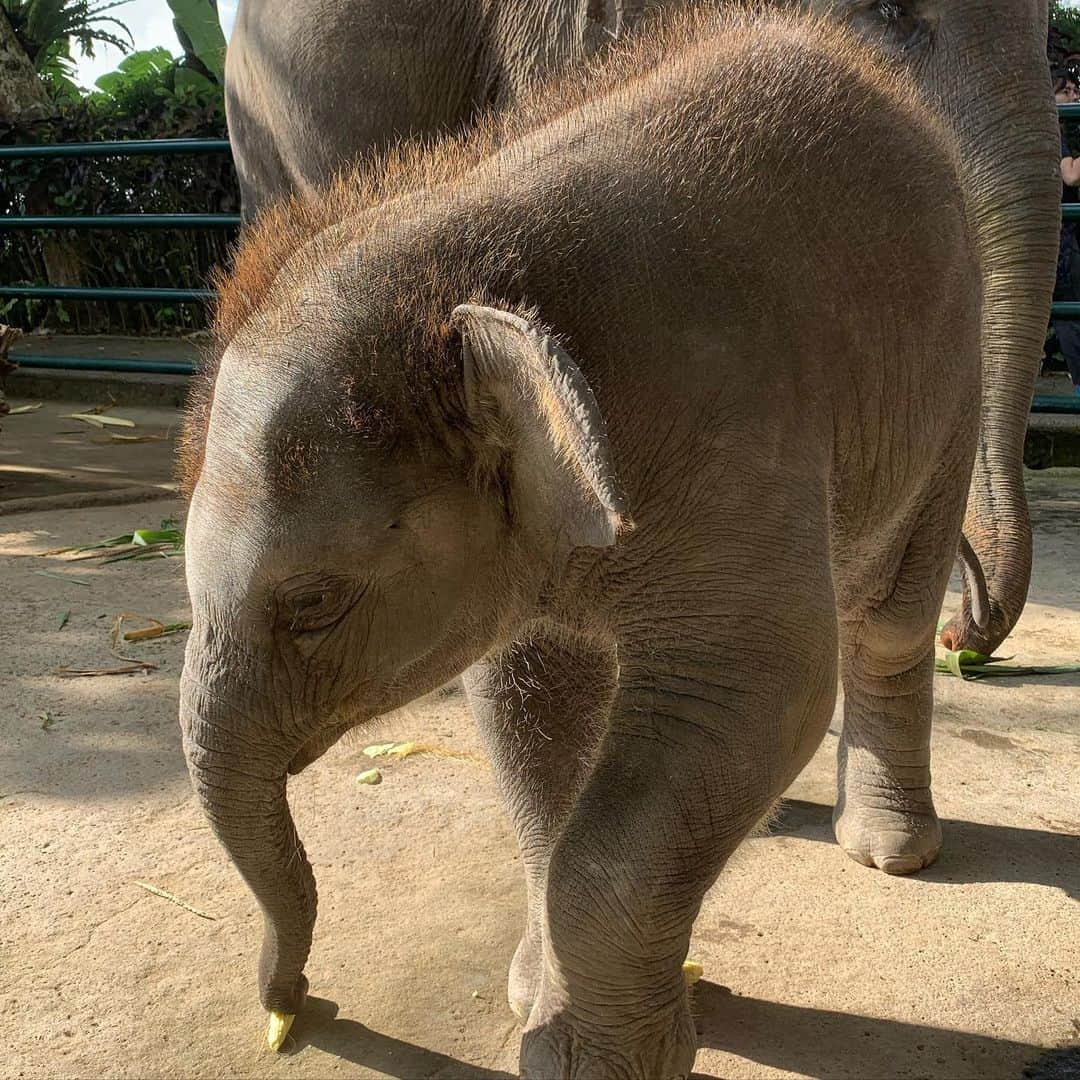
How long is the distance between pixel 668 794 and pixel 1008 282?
5.21ft

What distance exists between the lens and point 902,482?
2.20 m

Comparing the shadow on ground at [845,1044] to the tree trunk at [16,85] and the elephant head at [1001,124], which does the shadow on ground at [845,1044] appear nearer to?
the elephant head at [1001,124]

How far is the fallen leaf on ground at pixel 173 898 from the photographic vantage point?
2461 millimetres

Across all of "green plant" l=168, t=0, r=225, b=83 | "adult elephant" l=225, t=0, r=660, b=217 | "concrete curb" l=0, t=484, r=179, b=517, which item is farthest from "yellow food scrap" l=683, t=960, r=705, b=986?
"green plant" l=168, t=0, r=225, b=83

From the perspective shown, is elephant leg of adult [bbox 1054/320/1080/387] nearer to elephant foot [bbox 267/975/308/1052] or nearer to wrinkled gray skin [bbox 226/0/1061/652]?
wrinkled gray skin [bbox 226/0/1061/652]

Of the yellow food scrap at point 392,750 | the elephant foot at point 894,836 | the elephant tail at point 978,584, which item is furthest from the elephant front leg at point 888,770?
the yellow food scrap at point 392,750

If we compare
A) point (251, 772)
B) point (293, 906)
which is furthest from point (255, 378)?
point (293, 906)

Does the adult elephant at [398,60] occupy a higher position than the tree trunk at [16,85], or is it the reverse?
the tree trunk at [16,85]

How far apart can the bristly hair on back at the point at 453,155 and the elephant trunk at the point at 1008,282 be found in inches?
23.6

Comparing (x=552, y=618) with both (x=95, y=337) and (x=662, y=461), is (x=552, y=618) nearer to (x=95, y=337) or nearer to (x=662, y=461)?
(x=662, y=461)

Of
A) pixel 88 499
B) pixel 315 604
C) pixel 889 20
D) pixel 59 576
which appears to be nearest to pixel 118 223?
pixel 88 499

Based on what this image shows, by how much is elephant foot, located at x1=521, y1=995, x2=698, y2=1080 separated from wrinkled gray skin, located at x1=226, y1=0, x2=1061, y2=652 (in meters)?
1.41

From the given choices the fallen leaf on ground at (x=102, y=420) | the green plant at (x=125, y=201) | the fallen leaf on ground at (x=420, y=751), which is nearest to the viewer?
the fallen leaf on ground at (x=420, y=751)

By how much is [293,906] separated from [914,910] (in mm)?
1205
